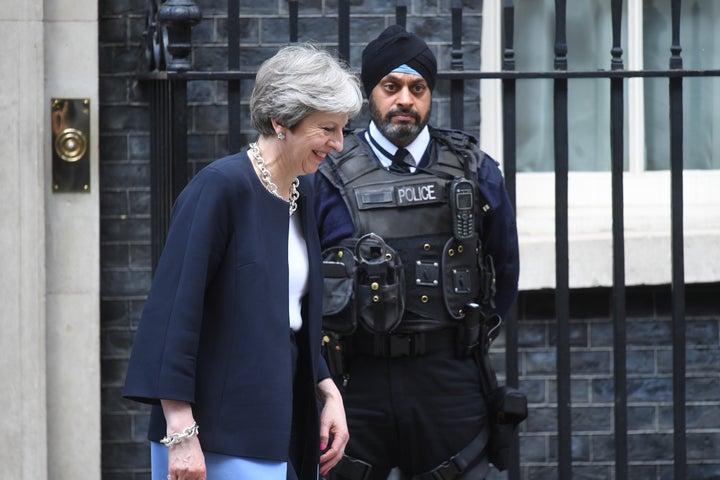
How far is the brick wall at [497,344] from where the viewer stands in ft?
19.8

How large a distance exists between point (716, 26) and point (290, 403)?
3.77 metres

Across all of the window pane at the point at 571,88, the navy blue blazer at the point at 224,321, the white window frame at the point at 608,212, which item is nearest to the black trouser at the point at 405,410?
the navy blue blazer at the point at 224,321

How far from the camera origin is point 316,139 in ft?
11.7

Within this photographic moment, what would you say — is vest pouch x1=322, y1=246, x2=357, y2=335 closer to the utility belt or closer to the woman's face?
the utility belt

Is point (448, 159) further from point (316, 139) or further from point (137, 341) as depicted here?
point (137, 341)

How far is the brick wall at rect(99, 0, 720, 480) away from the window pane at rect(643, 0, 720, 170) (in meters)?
0.73

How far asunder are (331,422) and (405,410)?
85cm

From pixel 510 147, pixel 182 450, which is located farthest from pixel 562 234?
pixel 182 450

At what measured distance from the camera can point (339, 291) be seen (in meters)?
4.59

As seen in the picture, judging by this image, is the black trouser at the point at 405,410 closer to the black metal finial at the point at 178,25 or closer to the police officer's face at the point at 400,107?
the police officer's face at the point at 400,107

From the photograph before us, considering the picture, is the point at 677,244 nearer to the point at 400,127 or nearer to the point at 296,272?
the point at 400,127

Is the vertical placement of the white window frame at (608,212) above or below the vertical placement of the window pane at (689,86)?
below

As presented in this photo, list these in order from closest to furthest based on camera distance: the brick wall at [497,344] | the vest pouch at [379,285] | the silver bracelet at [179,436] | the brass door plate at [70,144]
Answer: the silver bracelet at [179,436] → the vest pouch at [379,285] → the brass door plate at [70,144] → the brick wall at [497,344]

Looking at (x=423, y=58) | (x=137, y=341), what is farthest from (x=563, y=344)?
(x=137, y=341)
